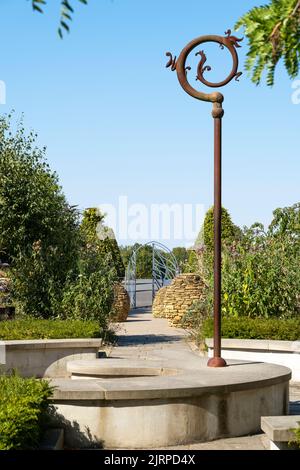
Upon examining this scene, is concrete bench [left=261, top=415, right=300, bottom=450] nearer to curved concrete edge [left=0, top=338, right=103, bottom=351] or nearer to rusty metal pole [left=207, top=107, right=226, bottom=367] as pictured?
rusty metal pole [left=207, top=107, right=226, bottom=367]

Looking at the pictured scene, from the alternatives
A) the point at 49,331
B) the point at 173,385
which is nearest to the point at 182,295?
the point at 49,331

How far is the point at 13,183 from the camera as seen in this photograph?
47.7 ft

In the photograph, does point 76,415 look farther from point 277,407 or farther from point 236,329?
point 236,329

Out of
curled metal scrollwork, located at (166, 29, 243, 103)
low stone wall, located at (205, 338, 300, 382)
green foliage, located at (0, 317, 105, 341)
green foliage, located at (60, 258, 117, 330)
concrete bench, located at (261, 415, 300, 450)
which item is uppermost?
curled metal scrollwork, located at (166, 29, 243, 103)

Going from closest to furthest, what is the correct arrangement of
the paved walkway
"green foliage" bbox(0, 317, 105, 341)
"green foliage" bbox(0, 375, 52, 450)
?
"green foliage" bbox(0, 375, 52, 450)
the paved walkway
"green foliage" bbox(0, 317, 105, 341)

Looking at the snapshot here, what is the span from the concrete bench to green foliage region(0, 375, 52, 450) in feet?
6.08

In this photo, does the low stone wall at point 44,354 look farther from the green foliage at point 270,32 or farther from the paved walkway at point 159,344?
the green foliage at point 270,32

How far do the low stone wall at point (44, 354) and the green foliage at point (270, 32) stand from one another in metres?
7.96

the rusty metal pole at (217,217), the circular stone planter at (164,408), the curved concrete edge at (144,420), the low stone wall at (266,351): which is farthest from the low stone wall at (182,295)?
the curved concrete edge at (144,420)

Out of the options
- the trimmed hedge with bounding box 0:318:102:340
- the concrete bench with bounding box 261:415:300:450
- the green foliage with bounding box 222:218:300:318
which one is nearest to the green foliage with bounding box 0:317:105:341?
the trimmed hedge with bounding box 0:318:102:340

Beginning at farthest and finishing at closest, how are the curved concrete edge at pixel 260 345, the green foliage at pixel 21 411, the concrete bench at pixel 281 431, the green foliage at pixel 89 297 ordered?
1. the green foliage at pixel 89 297
2. the curved concrete edge at pixel 260 345
3. the concrete bench at pixel 281 431
4. the green foliage at pixel 21 411

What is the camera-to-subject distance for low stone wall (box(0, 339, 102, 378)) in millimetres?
10805

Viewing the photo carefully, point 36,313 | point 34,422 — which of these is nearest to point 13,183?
point 36,313

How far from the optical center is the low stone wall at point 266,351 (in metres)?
11.0
